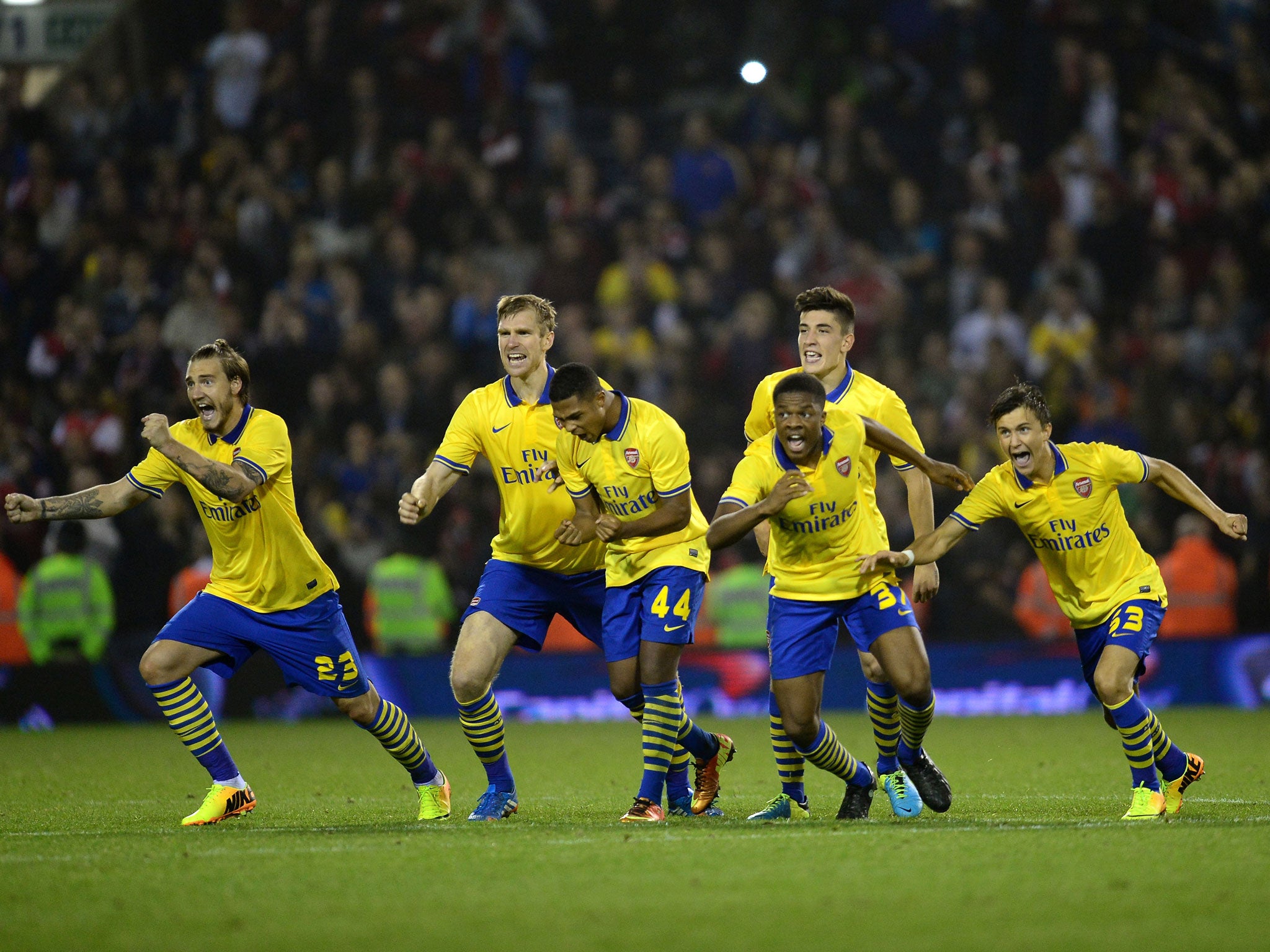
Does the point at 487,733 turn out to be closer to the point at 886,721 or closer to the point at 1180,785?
the point at 886,721

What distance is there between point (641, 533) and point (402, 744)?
1.59 m

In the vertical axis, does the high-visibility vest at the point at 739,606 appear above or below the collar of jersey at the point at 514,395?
below

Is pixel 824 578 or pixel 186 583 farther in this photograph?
pixel 186 583

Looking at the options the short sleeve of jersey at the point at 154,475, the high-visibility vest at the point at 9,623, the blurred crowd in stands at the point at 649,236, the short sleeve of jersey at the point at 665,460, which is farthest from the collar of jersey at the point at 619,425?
the high-visibility vest at the point at 9,623

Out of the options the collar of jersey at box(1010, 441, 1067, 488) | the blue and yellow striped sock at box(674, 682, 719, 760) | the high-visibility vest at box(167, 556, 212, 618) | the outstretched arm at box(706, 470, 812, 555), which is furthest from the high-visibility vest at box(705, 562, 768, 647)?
the outstretched arm at box(706, 470, 812, 555)

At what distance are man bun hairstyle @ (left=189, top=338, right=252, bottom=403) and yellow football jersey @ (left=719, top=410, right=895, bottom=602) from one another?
243 centimetres

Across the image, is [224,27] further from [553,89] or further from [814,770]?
[814,770]

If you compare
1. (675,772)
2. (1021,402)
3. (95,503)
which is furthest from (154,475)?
(1021,402)

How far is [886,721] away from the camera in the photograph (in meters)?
7.34

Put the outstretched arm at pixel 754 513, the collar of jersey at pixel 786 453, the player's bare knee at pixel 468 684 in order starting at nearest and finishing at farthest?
the outstretched arm at pixel 754 513 < the collar of jersey at pixel 786 453 < the player's bare knee at pixel 468 684

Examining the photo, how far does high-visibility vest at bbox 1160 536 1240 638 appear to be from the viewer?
46.0 feet

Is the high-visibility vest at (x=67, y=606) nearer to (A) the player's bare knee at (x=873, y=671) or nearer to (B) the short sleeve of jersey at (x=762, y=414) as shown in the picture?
(B) the short sleeve of jersey at (x=762, y=414)

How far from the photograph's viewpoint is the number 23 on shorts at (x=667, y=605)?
7.10 metres

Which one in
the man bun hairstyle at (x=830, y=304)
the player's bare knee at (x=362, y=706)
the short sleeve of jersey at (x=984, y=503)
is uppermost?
the man bun hairstyle at (x=830, y=304)
